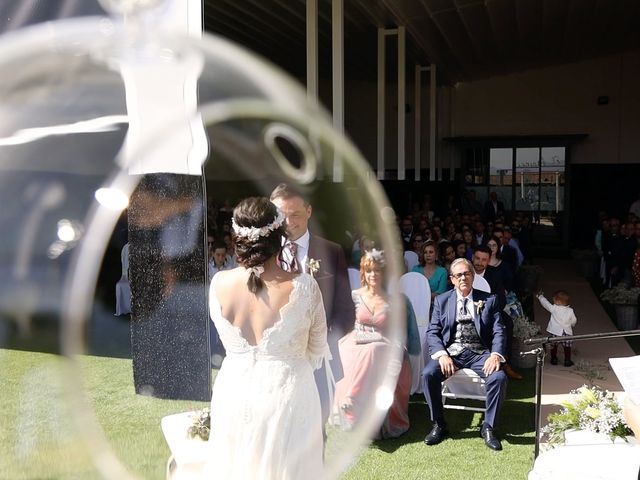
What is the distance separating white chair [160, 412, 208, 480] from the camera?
2232 millimetres

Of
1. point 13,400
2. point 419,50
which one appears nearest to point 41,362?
point 13,400

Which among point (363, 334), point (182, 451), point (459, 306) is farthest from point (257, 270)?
point (459, 306)

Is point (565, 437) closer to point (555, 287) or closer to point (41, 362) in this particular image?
point (41, 362)

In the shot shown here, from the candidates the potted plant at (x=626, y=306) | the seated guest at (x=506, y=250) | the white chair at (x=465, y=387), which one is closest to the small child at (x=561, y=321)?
the seated guest at (x=506, y=250)

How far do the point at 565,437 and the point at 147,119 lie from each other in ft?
10.5

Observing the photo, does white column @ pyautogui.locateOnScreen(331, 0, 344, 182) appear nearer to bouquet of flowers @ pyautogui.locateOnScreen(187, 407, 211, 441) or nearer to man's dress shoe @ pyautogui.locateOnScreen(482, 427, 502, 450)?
man's dress shoe @ pyautogui.locateOnScreen(482, 427, 502, 450)

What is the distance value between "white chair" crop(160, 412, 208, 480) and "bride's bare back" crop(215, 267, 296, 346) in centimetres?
37

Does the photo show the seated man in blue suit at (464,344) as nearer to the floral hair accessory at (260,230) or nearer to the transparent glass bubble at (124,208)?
the transparent glass bubble at (124,208)

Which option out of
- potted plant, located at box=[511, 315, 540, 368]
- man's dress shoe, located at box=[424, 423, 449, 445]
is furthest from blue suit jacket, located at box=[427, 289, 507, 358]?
potted plant, located at box=[511, 315, 540, 368]

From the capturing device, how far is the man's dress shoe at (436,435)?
16.2ft

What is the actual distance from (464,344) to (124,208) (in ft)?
12.3

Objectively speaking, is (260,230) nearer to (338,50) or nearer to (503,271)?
(503,271)

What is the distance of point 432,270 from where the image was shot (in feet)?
20.5

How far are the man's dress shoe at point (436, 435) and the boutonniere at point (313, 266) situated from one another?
122 inches
